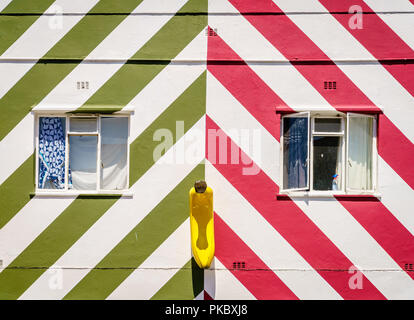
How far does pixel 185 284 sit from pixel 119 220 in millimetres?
1510

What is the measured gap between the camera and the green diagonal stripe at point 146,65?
25.8 ft

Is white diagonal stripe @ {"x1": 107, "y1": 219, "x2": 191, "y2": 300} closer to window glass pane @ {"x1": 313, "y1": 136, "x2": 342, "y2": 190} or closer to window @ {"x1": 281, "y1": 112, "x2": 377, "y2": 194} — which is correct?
window @ {"x1": 281, "y1": 112, "x2": 377, "y2": 194}

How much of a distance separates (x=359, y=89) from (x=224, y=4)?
104 inches

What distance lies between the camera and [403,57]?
25.7 feet

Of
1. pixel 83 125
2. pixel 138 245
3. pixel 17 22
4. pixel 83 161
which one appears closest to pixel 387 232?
pixel 138 245

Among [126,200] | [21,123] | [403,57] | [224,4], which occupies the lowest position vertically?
[126,200]

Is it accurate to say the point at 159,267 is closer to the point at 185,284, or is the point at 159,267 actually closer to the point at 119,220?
the point at 185,284

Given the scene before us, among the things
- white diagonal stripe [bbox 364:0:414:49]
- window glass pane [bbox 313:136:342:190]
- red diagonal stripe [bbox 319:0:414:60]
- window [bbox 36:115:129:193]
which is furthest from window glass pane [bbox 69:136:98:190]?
white diagonal stripe [bbox 364:0:414:49]

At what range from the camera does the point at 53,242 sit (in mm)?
7832

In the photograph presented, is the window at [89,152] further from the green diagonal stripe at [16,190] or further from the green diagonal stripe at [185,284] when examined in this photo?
the green diagonal stripe at [185,284]

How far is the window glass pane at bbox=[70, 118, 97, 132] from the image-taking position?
8000 millimetres

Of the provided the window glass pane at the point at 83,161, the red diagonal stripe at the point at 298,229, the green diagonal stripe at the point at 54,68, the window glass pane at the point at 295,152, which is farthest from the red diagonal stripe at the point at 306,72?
the window glass pane at the point at 83,161

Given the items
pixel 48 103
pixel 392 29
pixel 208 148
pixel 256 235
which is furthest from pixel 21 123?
pixel 392 29
